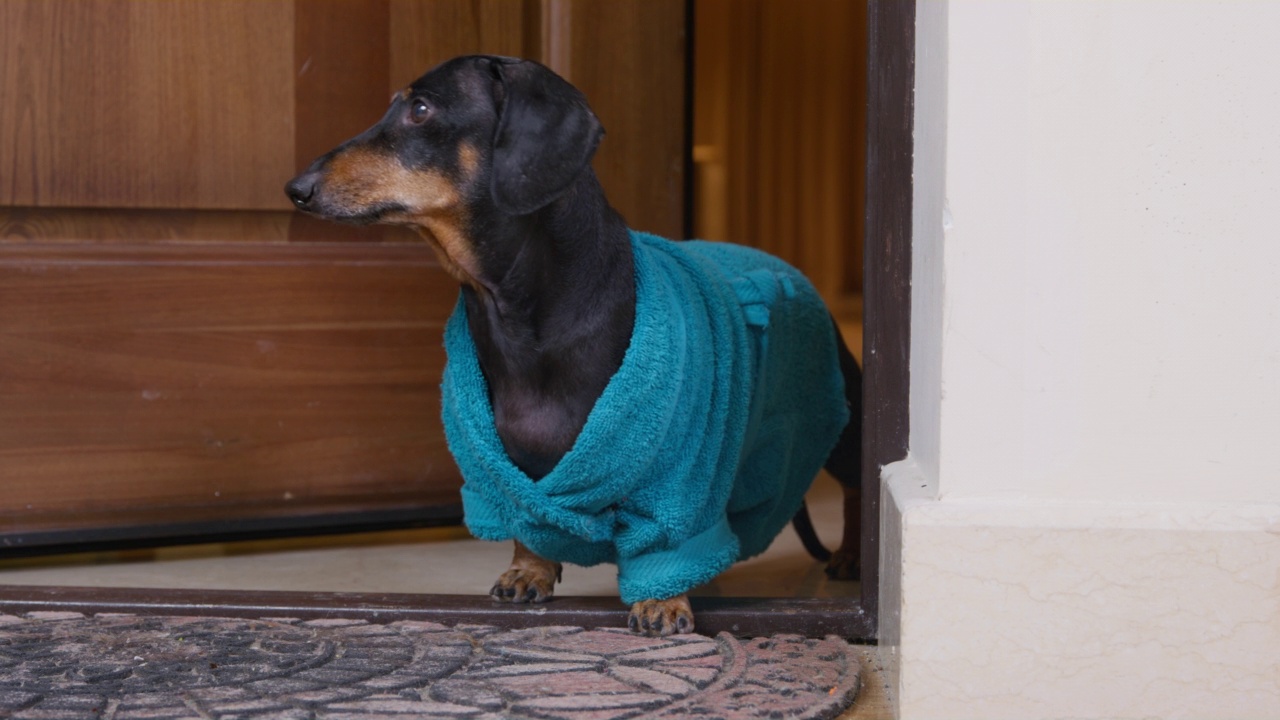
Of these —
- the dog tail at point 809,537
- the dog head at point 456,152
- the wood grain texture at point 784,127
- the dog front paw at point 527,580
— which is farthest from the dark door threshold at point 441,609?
the wood grain texture at point 784,127

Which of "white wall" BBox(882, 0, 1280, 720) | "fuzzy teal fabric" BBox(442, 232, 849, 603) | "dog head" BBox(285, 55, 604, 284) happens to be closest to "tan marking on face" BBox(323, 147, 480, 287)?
"dog head" BBox(285, 55, 604, 284)

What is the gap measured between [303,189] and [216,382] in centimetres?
73

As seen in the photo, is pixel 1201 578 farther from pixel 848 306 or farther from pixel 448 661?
pixel 848 306

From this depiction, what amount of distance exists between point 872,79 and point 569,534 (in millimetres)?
667

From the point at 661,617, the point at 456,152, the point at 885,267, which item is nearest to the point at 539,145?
the point at 456,152

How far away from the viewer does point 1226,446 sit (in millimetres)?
1309


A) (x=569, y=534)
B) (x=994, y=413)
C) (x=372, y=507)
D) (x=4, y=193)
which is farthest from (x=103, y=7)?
(x=994, y=413)

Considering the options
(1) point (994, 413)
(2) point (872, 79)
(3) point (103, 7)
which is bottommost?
(1) point (994, 413)

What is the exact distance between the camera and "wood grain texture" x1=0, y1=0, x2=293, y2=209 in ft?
6.69

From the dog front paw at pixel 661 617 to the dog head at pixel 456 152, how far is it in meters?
Answer: 0.46

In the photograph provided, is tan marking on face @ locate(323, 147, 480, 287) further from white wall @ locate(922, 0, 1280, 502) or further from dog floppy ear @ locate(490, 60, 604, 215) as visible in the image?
white wall @ locate(922, 0, 1280, 502)

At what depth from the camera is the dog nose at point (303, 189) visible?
1.56 m

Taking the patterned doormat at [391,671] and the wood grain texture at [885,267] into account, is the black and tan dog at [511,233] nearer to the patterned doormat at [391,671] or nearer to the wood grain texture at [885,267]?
the patterned doormat at [391,671]

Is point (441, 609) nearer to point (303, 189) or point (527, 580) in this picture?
point (527, 580)
